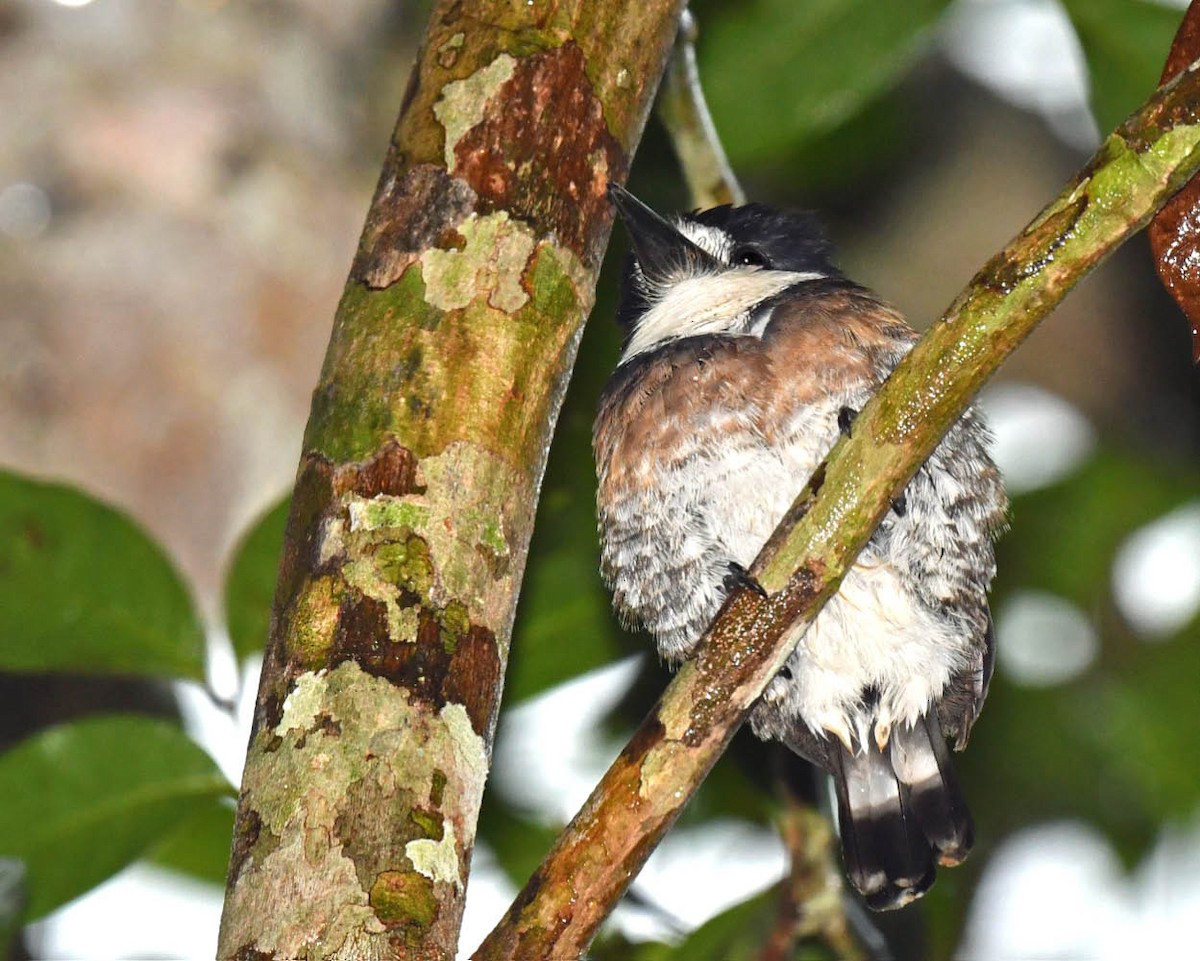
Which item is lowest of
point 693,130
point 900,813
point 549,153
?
→ point 900,813

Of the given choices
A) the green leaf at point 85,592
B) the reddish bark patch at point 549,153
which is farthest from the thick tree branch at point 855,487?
the green leaf at point 85,592

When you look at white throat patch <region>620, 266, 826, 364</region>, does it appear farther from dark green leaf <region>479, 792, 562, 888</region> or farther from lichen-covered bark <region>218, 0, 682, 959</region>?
dark green leaf <region>479, 792, 562, 888</region>

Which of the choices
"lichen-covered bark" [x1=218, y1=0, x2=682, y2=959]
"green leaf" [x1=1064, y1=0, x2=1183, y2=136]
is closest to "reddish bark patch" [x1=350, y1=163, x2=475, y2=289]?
"lichen-covered bark" [x1=218, y1=0, x2=682, y2=959]

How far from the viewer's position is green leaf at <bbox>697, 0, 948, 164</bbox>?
2758mm

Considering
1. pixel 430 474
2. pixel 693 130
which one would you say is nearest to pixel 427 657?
pixel 430 474

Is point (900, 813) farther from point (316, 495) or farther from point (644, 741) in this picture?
point (316, 495)

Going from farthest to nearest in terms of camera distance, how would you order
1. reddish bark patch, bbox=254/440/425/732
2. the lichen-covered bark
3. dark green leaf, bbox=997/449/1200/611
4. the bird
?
dark green leaf, bbox=997/449/1200/611
the bird
reddish bark patch, bbox=254/440/425/732
the lichen-covered bark

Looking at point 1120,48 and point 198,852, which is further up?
point 1120,48

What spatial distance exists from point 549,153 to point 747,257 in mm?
1213

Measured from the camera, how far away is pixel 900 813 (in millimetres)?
2469

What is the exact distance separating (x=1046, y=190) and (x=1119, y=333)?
383 millimetres

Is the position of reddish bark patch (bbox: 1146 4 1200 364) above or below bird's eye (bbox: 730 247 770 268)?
below

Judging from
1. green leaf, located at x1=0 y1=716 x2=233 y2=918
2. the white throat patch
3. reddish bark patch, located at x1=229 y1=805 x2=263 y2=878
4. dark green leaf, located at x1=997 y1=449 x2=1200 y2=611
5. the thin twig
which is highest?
the thin twig

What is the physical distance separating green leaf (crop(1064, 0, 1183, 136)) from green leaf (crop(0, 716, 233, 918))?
1.90m
